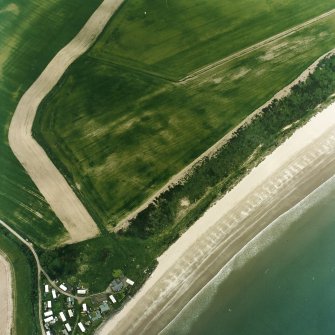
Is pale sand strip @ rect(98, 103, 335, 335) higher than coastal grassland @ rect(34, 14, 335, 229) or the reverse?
the reverse

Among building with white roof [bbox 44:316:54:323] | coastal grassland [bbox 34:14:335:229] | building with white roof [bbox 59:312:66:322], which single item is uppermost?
coastal grassland [bbox 34:14:335:229]

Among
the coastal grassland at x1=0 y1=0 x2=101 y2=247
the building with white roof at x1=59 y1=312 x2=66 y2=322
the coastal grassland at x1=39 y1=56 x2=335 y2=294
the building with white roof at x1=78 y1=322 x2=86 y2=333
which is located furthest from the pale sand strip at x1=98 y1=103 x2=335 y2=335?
the coastal grassland at x1=0 y1=0 x2=101 y2=247

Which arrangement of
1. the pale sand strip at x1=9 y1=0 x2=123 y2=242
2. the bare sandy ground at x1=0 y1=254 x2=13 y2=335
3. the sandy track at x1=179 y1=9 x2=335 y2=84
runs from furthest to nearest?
the sandy track at x1=179 y1=9 x2=335 y2=84 < the pale sand strip at x1=9 y1=0 x2=123 y2=242 < the bare sandy ground at x1=0 y1=254 x2=13 y2=335

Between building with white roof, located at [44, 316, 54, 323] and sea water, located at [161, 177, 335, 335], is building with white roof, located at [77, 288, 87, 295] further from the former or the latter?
sea water, located at [161, 177, 335, 335]

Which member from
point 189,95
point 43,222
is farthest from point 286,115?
point 43,222

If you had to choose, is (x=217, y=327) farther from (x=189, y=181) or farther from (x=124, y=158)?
(x=124, y=158)
